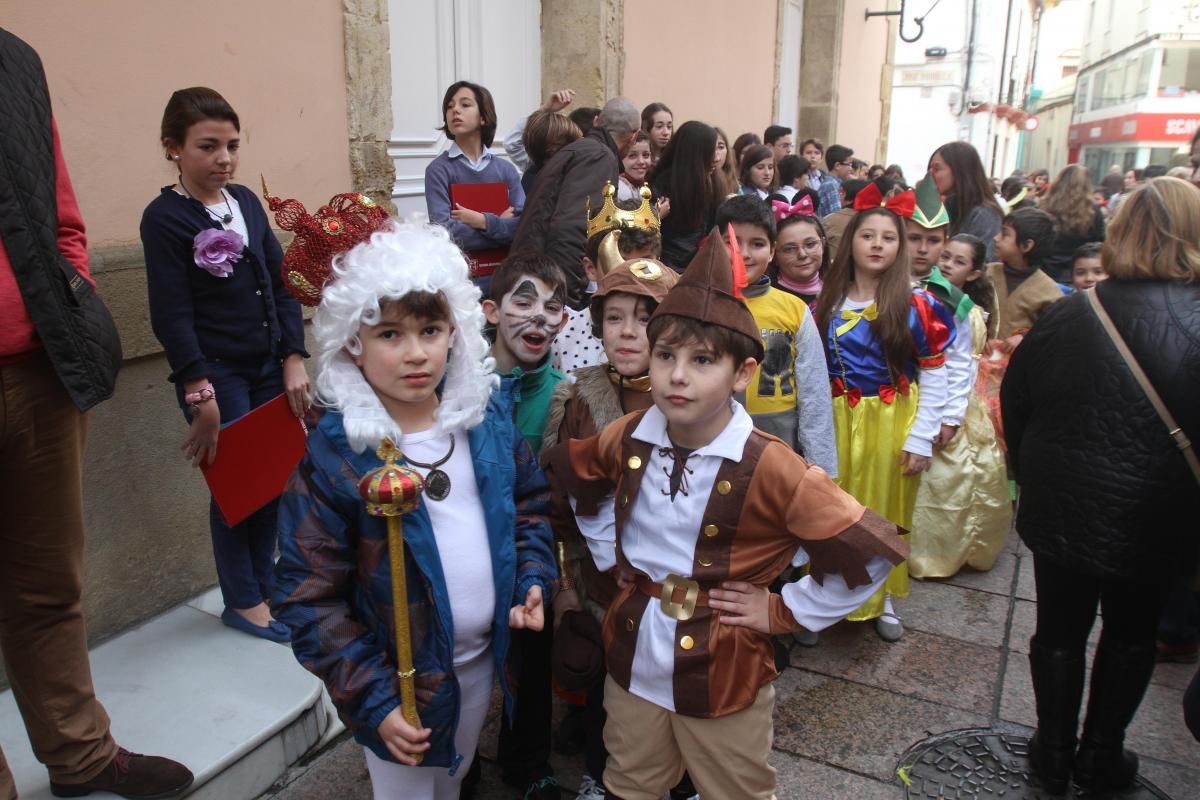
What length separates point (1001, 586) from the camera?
4.18 meters

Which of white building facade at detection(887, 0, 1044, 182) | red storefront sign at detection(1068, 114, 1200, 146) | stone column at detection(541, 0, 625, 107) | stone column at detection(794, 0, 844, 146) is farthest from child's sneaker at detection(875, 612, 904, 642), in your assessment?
red storefront sign at detection(1068, 114, 1200, 146)

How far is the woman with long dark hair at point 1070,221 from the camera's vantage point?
5.43 meters

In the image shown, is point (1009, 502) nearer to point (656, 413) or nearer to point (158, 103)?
point (656, 413)

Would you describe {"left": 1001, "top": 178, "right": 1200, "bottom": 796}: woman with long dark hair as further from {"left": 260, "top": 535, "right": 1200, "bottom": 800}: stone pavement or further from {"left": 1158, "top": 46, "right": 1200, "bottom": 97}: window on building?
{"left": 1158, "top": 46, "right": 1200, "bottom": 97}: window on building

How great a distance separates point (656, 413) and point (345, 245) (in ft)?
2.61

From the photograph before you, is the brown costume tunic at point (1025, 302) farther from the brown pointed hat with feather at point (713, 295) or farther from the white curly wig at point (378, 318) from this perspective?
the white curly wig at point (378, 318)

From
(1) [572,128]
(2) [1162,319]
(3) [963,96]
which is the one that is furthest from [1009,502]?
(3) [963,96]

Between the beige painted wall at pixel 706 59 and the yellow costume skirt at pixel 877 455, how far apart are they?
195 inches

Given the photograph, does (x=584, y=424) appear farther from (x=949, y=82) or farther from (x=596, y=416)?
(x=949, y=82)

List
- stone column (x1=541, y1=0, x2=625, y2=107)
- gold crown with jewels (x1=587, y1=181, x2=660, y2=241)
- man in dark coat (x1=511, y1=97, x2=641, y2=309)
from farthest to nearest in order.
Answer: stone column (x1=541, y1=0, x2=625, y2=107), man in dark coat (x1=511, y1=97, x2=641, y2=309), gold crown with jewels (x1=587, y1=181, x2=660, y2=241)

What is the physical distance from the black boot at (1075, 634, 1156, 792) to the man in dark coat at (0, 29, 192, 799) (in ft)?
8.83

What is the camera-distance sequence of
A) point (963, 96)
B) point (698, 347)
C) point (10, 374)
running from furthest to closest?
point (963, 96) → point (10, 374) → point (698, 347)

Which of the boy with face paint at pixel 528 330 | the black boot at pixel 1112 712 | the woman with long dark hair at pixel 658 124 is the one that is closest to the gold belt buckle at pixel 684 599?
the boy with face paint at pixel 528 330

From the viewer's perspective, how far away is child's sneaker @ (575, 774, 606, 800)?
8.38ft
